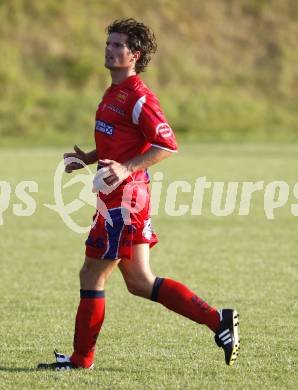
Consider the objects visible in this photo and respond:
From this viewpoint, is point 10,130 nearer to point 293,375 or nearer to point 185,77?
point 185,77

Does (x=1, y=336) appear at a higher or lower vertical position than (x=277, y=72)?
lower

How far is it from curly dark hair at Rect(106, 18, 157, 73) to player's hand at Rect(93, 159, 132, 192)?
64 cm

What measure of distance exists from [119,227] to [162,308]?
7.86 feet

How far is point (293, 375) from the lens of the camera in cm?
538

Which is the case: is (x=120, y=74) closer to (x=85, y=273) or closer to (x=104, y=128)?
(x=104, y=128)

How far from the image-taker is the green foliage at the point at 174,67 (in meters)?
40.2

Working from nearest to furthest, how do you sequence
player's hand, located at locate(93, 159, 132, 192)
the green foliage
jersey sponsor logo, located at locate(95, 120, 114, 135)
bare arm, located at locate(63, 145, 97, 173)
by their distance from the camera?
player's hand, located at locate(93, 159, 132, 192) → jersey sponsor logo, located at locate(95, 120, 114, 135) → bare arm, located at locate(63, 145, 97, 173) → the green foliage

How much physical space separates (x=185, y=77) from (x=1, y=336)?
130 ft

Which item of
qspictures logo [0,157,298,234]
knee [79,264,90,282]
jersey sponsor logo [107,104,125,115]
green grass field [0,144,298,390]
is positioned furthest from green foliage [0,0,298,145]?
jersey sponsor logo [107,104,125,115]

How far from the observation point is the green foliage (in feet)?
132


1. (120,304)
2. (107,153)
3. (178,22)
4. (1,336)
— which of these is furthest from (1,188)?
(178,22)

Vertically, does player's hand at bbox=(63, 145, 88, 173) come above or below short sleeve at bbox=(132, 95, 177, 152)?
below

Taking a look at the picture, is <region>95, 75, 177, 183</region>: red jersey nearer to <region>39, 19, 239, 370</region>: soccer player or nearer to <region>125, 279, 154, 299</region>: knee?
<region>39, 19, 239, 370</region>: soccer player

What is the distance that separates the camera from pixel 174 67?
150ft
